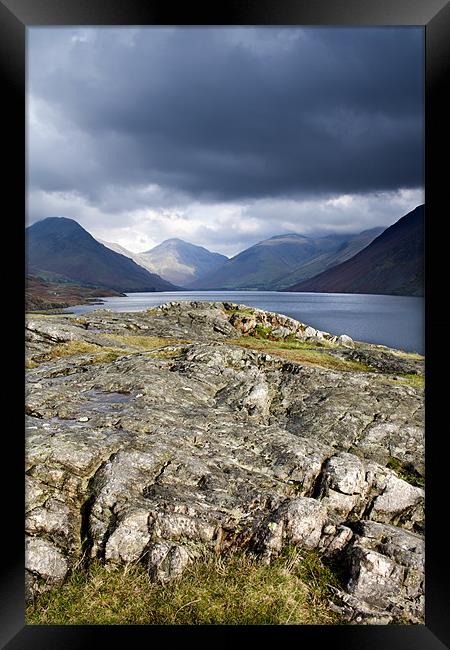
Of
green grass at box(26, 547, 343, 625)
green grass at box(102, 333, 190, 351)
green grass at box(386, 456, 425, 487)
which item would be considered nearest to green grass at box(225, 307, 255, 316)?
green grass at box(102, 333, 190, 351)

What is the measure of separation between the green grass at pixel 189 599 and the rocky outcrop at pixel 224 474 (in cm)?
15

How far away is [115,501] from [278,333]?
15.6 metres

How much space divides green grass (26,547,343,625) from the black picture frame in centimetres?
10

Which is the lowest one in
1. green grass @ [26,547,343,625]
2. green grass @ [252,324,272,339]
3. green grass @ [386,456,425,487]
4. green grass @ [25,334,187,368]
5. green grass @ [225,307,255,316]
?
green grass @ [26,547,343,625]

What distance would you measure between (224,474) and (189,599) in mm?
1443

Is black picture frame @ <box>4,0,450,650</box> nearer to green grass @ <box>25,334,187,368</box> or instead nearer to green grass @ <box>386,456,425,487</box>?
green grass @ <box>386,456,425,487</box>

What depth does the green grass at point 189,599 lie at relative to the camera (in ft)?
13.1

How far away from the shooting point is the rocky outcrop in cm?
420

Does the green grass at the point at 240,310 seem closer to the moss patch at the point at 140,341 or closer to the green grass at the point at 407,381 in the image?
the moss patch at the point at 140,341
